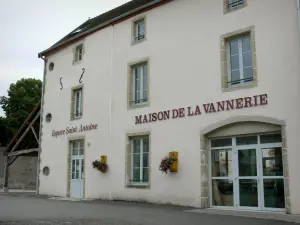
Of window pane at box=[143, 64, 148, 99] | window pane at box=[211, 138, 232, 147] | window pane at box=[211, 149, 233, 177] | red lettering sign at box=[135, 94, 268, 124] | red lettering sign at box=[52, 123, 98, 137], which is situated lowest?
window pane at box=[211, 149, 233, 177]

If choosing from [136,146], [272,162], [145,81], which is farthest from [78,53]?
[272,162]

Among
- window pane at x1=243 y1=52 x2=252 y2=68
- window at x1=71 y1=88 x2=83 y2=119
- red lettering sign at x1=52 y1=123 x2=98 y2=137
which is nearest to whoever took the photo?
window pane at x1=243 y1=52 x2=252 y2=68

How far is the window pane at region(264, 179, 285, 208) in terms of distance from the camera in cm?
932

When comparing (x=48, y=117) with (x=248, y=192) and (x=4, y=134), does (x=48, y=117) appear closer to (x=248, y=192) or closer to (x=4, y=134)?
(x=248, y=192)

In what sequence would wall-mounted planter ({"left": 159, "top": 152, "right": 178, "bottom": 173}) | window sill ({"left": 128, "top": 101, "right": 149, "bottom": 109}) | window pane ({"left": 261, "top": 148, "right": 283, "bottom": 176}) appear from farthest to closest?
window sill ({"left": 128, "top": 101, "right": 149, "bottom": 109}), wall-mounted planter ({"left": 159, "top": 152, "right": 178, "bottom": 173}), window pane ({"left": 261, "top": 148, "right": 283, "bottom": 176})

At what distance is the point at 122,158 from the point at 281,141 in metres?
5.36

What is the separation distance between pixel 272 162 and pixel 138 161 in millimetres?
4491

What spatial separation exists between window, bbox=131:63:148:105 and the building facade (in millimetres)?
34

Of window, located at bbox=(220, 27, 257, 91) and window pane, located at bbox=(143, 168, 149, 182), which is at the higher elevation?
window, located at bbox=(220, 27, 257, 91)

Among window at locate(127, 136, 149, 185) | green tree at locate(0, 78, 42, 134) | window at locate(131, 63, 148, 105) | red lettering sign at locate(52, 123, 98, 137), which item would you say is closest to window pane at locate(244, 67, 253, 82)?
window at locate(131, 63, 148, 105)

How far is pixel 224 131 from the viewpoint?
10516mm

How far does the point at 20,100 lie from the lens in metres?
35.3

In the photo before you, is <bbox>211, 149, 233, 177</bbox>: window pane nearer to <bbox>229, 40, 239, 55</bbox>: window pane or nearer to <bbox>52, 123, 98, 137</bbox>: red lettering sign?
<bbox>229, 40, 239, 55</bbox>: window pane

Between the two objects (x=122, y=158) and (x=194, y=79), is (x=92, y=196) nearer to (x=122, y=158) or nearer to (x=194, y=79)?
(x=122, y=158)
